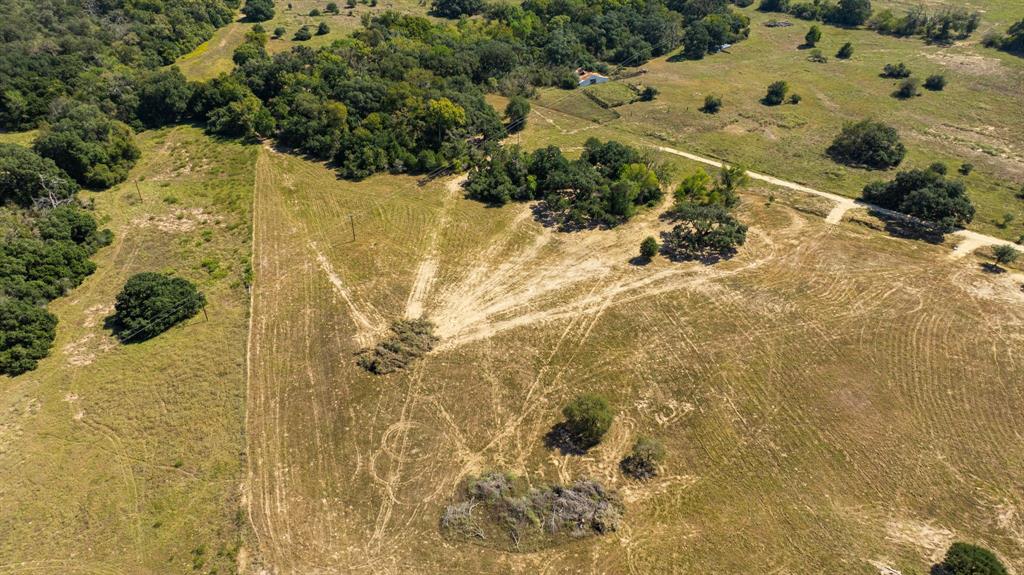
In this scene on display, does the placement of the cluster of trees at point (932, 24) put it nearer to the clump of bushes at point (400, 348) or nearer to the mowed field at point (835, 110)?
the mowed field at point (835, 110)

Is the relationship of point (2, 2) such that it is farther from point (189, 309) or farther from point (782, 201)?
point (782, 201)

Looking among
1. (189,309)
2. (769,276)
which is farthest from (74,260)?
(769,276)

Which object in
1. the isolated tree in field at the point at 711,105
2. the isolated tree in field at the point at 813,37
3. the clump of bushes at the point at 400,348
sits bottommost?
the clump of bushes at the point at 400,348

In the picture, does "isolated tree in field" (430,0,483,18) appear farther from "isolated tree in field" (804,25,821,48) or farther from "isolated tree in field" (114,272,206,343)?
"isolated tree in field" (114,272,206,343)

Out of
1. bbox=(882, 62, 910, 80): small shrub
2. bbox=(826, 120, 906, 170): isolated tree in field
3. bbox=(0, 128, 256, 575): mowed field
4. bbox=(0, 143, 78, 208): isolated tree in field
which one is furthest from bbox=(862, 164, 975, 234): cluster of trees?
bbox=(0, 143, 78, 208): isolated tree in field

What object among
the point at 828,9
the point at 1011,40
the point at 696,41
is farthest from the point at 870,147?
the point at 828,9

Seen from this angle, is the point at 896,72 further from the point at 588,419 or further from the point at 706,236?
the point at 588,419

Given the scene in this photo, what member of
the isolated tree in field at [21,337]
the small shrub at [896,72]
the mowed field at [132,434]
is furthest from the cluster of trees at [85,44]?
the small shrub at [896,72]
